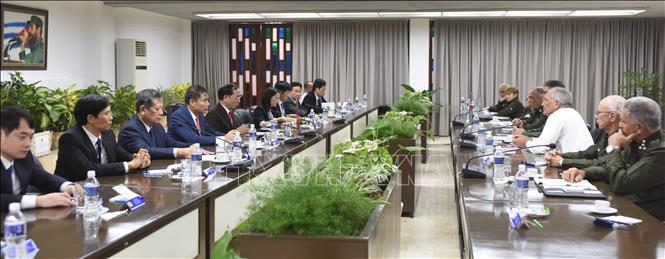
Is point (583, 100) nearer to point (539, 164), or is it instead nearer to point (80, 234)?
point (539, 164)

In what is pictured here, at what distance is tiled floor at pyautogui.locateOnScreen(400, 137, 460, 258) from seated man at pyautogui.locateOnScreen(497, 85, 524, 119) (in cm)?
128

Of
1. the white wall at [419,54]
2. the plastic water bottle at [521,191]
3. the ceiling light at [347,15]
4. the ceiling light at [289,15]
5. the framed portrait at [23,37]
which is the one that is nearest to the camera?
the plastic water bottle at [521,191]

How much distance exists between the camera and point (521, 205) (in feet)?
9.09

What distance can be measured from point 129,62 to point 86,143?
6.15m

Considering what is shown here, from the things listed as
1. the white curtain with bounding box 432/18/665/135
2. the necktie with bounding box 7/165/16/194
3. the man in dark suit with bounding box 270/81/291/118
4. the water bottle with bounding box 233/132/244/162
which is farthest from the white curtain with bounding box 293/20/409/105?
the necktie with bounding box 7/165/16/194

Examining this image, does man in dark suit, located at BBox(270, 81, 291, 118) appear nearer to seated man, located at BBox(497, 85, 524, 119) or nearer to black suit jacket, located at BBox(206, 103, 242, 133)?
black suit jacket, located at BBox(206, 103, 242, 133)

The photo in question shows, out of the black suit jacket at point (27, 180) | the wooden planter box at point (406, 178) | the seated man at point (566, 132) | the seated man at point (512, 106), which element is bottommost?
the wooden planter box at point (406, 178)

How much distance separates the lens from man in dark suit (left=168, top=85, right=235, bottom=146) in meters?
5.02

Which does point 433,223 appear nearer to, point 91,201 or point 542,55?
point 91,201

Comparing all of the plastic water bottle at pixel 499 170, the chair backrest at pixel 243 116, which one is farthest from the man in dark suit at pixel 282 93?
the plastic water bottle at pixel 499 170

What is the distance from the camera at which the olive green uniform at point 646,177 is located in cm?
311

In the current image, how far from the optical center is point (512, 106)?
9.05m

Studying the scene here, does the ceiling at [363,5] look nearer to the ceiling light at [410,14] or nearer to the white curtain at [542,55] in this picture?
the ceiling light at [410,14]

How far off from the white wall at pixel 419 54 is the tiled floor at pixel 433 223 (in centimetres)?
352
